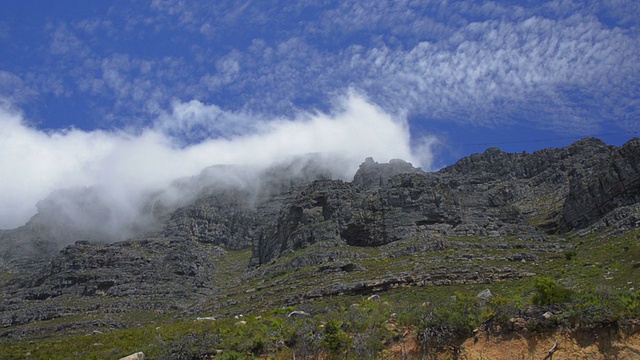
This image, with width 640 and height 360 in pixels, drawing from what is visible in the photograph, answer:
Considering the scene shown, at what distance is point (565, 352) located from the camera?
17.9 m

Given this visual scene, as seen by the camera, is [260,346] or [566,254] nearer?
[260,346]

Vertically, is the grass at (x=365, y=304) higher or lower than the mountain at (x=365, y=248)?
lower

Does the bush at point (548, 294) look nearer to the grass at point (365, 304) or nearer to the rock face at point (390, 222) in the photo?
the grass at point (365, 304)

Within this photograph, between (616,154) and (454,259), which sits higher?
(616,154)

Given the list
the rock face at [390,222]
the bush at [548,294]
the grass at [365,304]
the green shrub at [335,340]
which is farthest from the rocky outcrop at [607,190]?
the green shrub at [335,340]

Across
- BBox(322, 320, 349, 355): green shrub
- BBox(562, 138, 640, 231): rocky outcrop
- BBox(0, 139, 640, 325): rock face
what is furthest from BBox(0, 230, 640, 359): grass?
BBox(562, 138, 640, 231): rocky outcrop

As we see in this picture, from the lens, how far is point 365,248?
298 ft

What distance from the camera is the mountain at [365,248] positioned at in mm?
67312

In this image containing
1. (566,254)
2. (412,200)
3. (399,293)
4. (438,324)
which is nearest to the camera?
(438,324)

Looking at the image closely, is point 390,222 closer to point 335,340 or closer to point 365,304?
point 365,304

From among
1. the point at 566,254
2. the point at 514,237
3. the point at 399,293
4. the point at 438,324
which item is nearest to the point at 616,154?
the point at 514,237

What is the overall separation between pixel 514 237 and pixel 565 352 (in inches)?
2585

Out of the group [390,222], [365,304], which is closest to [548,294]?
[365,304]

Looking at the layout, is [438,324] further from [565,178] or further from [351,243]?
[565,178]
